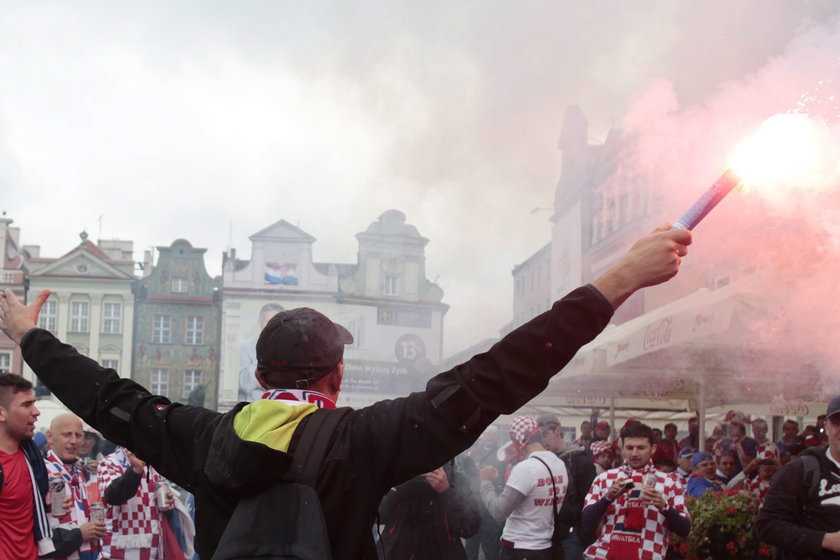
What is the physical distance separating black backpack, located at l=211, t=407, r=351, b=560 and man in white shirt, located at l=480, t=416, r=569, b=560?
4.00 meters

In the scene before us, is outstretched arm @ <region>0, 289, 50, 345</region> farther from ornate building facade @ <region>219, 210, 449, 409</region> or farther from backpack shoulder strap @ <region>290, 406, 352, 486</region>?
ornate building facade @ <region>219, 210, 449, 409</region>

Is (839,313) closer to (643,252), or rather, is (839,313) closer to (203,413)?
(643,252)

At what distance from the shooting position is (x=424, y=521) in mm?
5617

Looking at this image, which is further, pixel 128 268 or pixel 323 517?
pixel 128 268

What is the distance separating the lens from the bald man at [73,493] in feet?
16.2

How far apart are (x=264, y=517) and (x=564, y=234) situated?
59.8 feet

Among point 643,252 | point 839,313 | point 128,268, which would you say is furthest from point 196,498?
point 128,268

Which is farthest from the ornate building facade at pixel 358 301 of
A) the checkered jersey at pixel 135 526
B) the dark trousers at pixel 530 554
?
the dark trousers at pixel 530 554

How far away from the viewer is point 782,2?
21.8 ft

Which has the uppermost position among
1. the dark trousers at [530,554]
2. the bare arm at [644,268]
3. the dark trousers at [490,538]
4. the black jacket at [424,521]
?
the bare arm at [644,268]

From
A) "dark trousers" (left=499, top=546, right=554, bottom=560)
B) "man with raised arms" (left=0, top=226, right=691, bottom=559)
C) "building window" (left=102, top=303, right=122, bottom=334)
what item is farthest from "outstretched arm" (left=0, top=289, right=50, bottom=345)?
"building window" (left=102, top=303, right=122, bottom=334)

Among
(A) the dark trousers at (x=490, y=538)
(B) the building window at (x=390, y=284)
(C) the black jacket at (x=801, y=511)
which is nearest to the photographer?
(C) the black jacket at (x=801, y=511)

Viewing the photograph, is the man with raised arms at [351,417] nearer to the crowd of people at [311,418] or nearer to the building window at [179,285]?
the crowd of people at [311,418]

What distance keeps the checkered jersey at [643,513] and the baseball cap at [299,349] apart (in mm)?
3329
